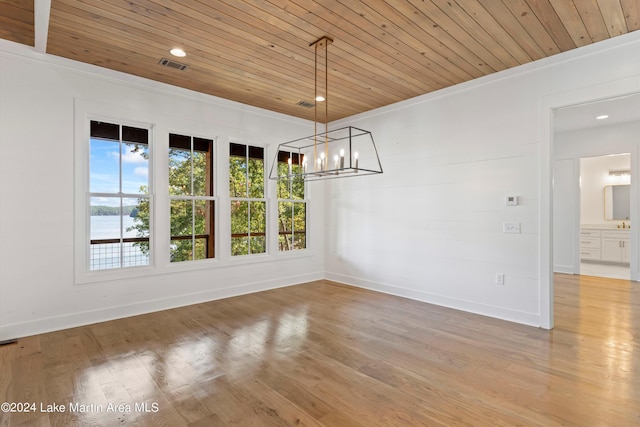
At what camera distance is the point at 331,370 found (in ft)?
8.70

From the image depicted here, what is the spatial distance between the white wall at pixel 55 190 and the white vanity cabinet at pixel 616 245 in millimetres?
8960

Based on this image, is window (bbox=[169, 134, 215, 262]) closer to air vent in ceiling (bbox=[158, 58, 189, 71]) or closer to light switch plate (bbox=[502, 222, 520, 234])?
air vent in ceiling (bbox=[158, 58, 189, 71])

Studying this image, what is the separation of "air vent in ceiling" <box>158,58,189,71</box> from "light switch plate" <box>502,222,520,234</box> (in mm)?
4187

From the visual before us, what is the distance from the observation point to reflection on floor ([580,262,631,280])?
6422 mm

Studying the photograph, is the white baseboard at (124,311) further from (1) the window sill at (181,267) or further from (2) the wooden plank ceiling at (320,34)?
(2) the wooden plank ceiling at (320,34)

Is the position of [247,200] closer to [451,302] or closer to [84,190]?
[84,190]

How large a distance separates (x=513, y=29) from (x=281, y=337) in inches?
145

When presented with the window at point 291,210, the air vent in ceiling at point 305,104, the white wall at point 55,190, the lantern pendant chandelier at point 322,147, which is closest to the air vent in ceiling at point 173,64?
the white wall at point 55,190

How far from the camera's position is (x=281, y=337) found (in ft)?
11.0

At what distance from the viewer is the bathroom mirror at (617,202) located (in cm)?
790

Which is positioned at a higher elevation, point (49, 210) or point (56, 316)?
point (49, 210)

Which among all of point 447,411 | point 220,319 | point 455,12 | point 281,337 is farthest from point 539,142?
point 220,319

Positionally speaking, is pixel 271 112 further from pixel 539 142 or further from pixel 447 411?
pixel 447 411

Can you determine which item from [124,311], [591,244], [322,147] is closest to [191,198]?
[124,311]
